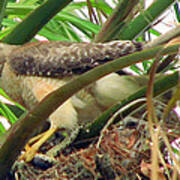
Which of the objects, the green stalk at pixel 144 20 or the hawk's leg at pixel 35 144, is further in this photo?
the hawk's leg at pixel 35 144

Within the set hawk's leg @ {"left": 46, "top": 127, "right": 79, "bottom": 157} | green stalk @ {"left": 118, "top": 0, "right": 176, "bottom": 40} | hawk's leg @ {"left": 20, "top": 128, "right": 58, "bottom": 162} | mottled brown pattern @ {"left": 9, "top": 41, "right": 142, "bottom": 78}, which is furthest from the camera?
mottled brown pattern @ {"left": 9, "top": 41, "right": 142, "bottom": 78}

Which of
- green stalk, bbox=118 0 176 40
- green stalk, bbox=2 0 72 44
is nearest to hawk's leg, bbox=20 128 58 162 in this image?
green stalk, bbox=2 0 72 44

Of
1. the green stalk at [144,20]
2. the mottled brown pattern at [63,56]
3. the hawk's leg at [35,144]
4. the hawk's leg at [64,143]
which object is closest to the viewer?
the green stalk at [144,20]

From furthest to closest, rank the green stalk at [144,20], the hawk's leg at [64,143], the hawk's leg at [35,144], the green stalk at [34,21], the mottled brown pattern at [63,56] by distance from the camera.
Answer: the mottled brown pattern at [63,56] < the hawk's leg at [64,143] < the hawk's leg at [35,144] < the green stalk at [144,20] < the green stalk at [34,21]

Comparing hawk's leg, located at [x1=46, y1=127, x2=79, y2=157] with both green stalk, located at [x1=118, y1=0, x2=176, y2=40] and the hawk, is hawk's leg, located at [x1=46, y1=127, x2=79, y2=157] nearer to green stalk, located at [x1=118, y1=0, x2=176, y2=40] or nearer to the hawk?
the hawk

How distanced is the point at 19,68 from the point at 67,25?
1.40 feet

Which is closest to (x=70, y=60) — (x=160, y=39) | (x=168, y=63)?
(x=168, y=63)

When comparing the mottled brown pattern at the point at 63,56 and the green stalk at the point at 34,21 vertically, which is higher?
the green stalk at the point at 34,21

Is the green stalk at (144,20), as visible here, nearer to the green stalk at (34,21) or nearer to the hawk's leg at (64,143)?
the green stalk at (34,21)

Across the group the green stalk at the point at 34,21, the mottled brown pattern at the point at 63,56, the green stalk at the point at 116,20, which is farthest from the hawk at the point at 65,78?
the green stalk at the point at 34,21

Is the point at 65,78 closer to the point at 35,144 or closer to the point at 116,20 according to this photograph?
the point at 35,144

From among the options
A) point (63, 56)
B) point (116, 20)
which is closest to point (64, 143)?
point (63, 56)

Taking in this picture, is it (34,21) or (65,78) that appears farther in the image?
(65,78)

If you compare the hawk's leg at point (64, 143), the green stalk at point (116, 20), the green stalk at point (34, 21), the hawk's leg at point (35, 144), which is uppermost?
the green stalk at point (34, 21)
